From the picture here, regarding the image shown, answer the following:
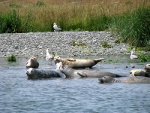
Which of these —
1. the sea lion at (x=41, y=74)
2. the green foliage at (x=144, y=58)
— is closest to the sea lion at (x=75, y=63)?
the sea lion at (x=41, y=74)

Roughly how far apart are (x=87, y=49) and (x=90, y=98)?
1242 cm

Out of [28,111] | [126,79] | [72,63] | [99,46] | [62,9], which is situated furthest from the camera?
[62,9]

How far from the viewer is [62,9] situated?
112 feet

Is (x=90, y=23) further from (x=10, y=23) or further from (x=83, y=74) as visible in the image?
(x=83, y=74)

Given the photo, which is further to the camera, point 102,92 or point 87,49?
point 87,49

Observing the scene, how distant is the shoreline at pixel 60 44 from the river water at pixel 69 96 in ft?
25.0

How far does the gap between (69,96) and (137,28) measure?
12799 millimetres

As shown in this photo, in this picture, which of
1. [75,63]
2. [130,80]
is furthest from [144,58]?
[130,80]

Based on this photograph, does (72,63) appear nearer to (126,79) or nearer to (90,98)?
(126,79)

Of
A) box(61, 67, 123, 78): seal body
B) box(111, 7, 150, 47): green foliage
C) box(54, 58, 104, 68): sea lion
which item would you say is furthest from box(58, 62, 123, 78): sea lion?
box(111, 7, 150, 47): green foliage

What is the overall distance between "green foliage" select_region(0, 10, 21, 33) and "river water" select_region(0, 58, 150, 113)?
12.8 m

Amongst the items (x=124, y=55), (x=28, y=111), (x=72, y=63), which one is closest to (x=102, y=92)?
(x=28, y=111)

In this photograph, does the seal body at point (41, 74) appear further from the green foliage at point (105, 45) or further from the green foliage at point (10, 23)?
the green foliage at point (10, 23)

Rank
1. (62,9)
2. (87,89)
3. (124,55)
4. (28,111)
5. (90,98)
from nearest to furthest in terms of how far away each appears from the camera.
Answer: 1. (28,111)
2. (90,98)
3. (87,89)
4. (124,55)
5. (62,9)
